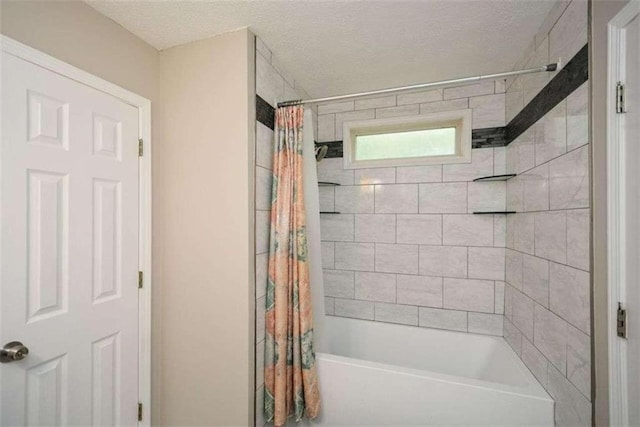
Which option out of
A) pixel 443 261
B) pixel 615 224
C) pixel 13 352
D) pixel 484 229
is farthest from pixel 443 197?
pixel 13 352

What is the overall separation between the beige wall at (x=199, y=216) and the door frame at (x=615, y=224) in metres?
1.49

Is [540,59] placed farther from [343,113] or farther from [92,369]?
[92,369]

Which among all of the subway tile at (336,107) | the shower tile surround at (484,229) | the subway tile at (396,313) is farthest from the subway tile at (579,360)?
the subway tile at (336,107)

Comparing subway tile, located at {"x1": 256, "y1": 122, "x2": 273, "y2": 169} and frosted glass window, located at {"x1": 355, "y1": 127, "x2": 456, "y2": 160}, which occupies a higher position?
frosted glass window, located at {"x1": 355, "y1": 127, "x2": 456, "y2": 160}

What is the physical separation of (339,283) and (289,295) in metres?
0.90

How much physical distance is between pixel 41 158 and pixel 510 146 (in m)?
2.65

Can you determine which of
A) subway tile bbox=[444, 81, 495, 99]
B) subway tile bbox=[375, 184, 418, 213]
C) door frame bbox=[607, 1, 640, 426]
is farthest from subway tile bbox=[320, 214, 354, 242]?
door frame bbox=[607, 1, 640, 426]

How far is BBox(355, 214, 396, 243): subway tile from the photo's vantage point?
7.24 feet

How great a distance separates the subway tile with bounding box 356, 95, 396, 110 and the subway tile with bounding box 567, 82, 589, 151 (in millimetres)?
1261

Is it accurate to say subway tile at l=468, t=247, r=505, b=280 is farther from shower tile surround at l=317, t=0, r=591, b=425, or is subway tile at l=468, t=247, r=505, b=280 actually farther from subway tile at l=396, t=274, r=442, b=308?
subway tile at l=396, t=274, r=442, b=308

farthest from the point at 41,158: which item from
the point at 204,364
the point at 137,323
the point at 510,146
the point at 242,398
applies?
the point at 510,146

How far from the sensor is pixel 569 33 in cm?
114

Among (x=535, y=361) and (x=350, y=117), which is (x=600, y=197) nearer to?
(x=535, y=361)

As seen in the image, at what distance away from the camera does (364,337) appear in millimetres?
2260
